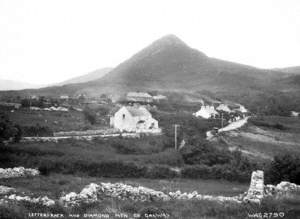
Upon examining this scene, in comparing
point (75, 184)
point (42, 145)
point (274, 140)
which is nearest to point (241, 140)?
point (274, 140)

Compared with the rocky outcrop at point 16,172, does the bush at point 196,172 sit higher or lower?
lower

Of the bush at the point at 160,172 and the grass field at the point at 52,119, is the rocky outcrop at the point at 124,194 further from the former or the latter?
the grass field at the point at 52,119

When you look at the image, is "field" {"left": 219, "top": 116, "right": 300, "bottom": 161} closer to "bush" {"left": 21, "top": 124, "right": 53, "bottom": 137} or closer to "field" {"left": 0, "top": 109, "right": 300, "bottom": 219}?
"field" {"left": 0, "top": 109, "right": 300, "bottom": 219}

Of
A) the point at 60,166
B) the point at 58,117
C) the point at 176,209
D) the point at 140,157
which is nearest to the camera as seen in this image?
the point at 176,209

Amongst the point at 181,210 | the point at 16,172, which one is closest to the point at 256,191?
the point at 181,210

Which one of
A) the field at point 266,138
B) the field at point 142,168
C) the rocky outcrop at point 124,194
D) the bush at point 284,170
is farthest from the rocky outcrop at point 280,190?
the field at point 266,138

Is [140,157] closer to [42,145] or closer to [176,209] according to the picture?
[42,145]

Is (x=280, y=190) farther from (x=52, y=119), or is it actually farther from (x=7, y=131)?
(x=52, y=119)

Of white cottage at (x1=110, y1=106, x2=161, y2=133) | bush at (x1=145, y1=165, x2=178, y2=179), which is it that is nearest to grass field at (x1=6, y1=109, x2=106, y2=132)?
white cottage at (x1=110, y1=106, x2=161, y2=133)
